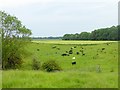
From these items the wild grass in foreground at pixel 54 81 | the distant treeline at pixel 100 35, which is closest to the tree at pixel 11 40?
the wild grass in foreground at pixel 54 81

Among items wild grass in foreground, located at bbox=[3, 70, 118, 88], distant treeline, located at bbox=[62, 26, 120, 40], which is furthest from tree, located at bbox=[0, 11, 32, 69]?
distant treeline, located at bbox=[62, 26, 120, 40]

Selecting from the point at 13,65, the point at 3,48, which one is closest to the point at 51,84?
the point at 3,48

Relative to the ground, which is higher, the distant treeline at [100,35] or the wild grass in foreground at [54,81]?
the distant treeline at [100,35]

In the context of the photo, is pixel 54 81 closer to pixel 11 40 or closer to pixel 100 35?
pixel 11 40

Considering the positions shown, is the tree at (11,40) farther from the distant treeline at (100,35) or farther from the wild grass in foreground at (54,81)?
the distant treeline at (100,35)

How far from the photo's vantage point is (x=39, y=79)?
15703 mm

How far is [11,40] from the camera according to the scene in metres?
38.3

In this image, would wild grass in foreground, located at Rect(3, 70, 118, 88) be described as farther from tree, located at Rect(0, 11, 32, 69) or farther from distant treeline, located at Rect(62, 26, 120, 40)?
distant treeline, located at Rect(62, 26, 120, 40)

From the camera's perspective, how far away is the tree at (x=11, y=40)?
121ft

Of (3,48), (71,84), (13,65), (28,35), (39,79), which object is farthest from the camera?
(28,35)

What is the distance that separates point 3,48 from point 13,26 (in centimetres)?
445

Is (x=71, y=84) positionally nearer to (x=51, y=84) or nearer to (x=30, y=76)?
(x=51, y=84)

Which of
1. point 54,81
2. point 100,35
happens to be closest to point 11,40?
point 54,81

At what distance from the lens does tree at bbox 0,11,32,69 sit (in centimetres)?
3691
